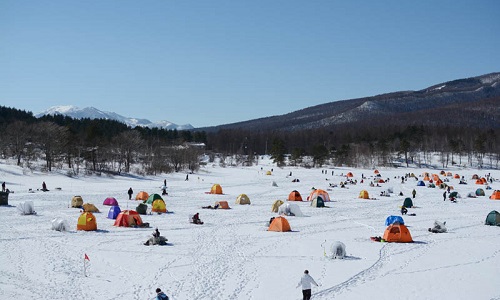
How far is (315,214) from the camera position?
1432 inches

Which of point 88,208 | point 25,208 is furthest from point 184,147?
point 25,208

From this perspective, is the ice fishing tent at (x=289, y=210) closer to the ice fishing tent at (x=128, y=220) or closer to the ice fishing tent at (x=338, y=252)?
the ice fishing tent at (x=128, y=220)

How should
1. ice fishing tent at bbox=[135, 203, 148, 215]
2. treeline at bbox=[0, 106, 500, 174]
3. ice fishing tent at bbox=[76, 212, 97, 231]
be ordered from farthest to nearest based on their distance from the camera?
treeline at bbox=[0, 106, 500, 174], ice fishing tent at bbox=[135, 203, 148, 215], ice fishing tent at bbox=[76, 212, 97, 231]

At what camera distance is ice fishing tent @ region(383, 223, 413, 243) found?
24.5 meters

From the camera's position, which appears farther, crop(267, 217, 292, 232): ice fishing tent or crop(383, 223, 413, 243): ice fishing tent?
crop(267, 217, 292, 232): ice fishing tent

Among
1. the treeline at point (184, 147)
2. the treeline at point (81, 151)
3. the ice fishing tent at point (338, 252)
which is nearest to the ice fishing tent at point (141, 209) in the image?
the ice fishing tent at point (338, 252)

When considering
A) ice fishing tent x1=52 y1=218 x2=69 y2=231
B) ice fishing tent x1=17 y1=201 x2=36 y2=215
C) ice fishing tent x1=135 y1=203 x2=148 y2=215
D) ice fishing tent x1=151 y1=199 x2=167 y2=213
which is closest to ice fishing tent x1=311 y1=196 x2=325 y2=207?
ice fishing tent x1=151 y1=199 x2=167 y2=213

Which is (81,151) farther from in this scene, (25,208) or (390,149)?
(390,149)

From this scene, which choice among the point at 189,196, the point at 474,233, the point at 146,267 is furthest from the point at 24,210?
the point at 474,233

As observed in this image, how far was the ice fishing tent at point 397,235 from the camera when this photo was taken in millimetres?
24531

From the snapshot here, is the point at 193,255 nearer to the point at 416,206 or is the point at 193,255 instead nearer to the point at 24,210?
the point at 24,210

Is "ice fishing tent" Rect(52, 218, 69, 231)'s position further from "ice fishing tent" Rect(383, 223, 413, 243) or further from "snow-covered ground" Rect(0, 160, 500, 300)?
"ice fishing tent" Rect(383, 223, 413, 243)

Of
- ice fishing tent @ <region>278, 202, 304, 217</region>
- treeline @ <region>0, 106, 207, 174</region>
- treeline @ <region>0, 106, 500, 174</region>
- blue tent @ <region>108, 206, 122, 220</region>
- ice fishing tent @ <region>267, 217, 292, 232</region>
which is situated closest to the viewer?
ice fishing tent @ <region>267, 217, 292, 232</region>

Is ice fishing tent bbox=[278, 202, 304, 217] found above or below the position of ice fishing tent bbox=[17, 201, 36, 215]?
below
